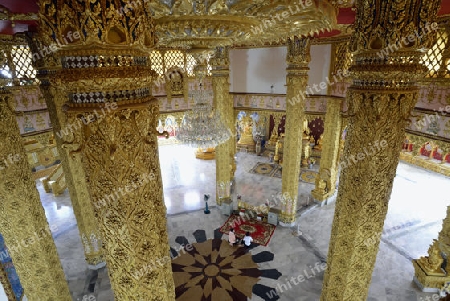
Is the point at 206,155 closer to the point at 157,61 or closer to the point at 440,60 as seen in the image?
the point at 157,61

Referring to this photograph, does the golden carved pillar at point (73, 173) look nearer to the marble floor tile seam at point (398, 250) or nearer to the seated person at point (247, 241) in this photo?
the seated person at point (247, 241)

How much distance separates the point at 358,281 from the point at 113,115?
9.93ft

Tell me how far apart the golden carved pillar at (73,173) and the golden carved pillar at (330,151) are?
21.4ft

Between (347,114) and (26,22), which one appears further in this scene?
(26,22)

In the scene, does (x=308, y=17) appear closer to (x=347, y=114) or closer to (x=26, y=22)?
(x=347, y=114)

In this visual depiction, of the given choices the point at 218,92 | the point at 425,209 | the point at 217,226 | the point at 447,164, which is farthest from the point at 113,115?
the point at 447,164

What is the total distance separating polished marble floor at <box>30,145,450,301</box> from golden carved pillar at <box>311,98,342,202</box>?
0.50 metres

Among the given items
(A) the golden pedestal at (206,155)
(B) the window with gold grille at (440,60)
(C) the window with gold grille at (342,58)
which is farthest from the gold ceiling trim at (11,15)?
(A) the golden pedestal at (206,155)

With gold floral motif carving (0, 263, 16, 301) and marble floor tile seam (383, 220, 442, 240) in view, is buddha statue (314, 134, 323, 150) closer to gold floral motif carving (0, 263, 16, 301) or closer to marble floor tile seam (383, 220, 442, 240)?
marble floor tile seam (383, 220, 442, 240)

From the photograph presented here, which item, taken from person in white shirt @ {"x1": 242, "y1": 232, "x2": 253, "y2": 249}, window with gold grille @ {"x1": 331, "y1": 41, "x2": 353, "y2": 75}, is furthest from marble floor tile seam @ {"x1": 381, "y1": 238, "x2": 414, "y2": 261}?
window with gold grille @ {"x1": 331, "y1": 41, "x2": 353, "y2": 75}

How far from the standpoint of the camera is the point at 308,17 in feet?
8.78

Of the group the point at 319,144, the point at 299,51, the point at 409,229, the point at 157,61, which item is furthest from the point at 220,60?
the point at 319,144

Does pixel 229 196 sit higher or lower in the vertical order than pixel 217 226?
higher

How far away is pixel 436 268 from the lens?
511 centimetres
